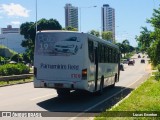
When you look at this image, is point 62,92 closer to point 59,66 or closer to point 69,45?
point 59,66

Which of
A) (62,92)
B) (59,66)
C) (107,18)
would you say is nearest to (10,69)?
(62,92)

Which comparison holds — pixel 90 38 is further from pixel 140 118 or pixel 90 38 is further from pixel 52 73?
pixel 140 118

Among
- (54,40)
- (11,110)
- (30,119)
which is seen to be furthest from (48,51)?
(30,119)

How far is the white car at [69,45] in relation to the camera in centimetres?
1753

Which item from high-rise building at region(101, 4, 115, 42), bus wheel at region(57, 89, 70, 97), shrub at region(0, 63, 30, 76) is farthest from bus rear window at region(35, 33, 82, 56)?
high-rise building at region(101, 4, 115, 42)

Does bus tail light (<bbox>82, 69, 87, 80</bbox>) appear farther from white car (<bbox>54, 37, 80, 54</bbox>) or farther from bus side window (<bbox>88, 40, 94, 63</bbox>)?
bus side window (<bbox>88, 40, 94, 63</bbox>)

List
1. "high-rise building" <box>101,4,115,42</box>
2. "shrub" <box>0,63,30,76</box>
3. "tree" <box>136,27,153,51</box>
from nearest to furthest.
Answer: "tree" <box>136,27,153,51</box>, "shrub" <box>0,63,30,76</box>, "high-rise building" <box>101,4,115,42</box>

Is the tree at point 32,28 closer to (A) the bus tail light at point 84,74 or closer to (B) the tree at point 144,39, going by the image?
(B) the tree at point 144,39

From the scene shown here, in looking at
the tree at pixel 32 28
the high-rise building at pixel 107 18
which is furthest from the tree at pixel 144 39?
the high-rise building at pixel 107 18

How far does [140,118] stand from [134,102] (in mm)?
4417

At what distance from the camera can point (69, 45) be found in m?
17.5

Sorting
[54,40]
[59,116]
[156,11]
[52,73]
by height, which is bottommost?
[59,116]

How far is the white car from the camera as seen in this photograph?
1753 cm

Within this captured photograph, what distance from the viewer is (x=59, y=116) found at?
13.4 m
